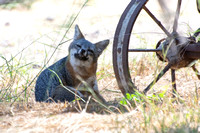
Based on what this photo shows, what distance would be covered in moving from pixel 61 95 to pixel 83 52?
570 millimetres

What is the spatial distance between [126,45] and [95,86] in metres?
0.98

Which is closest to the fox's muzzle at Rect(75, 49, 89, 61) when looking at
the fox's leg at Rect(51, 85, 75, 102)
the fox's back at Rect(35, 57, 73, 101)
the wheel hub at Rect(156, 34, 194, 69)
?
the fox's back at Rect(35, 57, 73, 101)

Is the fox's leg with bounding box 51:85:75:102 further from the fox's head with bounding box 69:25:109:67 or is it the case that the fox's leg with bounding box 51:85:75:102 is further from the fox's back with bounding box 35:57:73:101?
the fox's head with bounding box 69:25:109:67

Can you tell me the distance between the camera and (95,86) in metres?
3.77

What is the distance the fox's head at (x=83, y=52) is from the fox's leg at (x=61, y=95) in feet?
1.24

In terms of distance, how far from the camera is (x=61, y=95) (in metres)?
3.66

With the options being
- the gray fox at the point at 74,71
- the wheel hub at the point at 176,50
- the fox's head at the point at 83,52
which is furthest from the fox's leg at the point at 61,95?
the wheel hub at the point at 176,50

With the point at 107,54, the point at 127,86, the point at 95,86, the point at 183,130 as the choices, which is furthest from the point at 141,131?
the point at 107,54

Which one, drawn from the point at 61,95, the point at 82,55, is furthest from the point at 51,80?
the point at 82,55

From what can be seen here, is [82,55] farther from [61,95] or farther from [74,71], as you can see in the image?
[61,95]

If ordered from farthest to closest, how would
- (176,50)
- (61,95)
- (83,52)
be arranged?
(83,52)
(61,95)
(176,50)

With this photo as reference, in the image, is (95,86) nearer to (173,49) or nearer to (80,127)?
(173,49)

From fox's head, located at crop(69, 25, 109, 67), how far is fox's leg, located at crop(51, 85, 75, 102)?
1.24ft

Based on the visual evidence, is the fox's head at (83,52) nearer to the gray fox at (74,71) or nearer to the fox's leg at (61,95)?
the gray fox at (74,71)
